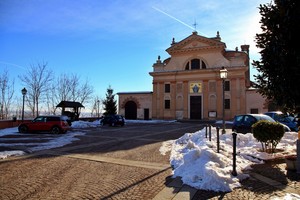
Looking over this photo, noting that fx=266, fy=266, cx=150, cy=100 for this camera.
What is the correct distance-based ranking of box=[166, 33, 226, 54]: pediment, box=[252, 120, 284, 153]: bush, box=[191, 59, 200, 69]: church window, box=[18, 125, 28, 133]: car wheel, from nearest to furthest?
box=[252, 120, 284, 153]: bush < box=[18, 125, 28, 133]: car wheel < box=[166, 33, 226, 54]: pediment < box=[191, 59, 200, 69]: church window

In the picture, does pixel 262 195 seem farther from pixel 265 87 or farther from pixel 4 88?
pixel 4 88

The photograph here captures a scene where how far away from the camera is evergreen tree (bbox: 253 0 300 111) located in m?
5.69

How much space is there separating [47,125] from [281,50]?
18.7 meters

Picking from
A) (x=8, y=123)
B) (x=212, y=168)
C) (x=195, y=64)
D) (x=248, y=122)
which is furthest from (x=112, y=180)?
(x=195, y=64)

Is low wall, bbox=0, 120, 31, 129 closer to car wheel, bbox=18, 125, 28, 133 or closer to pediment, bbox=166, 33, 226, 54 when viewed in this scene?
car wheel, bbox=18, 125, 28, 133

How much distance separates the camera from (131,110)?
168ft

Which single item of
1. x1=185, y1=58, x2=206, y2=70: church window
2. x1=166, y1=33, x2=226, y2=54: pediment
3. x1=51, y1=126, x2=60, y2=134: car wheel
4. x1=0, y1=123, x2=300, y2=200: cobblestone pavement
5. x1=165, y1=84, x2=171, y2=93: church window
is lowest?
A: x1=0, y1=123, x2=300, y2=200: cobblestone pavement

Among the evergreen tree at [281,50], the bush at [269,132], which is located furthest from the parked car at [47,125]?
the evergreen tree at [281,50]

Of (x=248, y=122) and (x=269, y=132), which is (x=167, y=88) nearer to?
(x=248, y=122)

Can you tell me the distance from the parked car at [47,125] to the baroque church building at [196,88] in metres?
29.2

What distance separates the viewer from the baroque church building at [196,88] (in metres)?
43.4

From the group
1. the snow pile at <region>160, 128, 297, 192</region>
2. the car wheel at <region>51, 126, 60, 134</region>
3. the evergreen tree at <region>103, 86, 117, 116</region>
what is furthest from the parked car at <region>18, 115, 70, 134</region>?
the evergreen tree at <region>103, 86, 117, 116</region>

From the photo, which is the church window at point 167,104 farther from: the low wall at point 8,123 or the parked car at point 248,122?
the parked car at point 248,122

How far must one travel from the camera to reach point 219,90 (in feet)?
146
